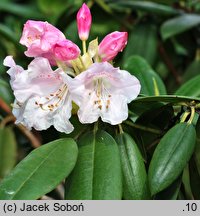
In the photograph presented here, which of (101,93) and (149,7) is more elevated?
(149,7)

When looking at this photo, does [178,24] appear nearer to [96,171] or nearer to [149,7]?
[149,7]

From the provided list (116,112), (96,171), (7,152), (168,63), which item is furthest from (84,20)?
(168,63)

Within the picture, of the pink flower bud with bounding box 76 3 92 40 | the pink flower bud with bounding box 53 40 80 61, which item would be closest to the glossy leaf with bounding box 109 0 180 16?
the pink flower bud with bounding box 76 3 92 40

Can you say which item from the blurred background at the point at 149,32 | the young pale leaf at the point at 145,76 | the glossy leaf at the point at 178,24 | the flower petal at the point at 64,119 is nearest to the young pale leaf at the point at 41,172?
the flower petal at the point at 64,119

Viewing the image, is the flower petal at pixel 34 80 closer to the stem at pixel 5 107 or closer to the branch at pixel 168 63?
the stem at pixel 5 107

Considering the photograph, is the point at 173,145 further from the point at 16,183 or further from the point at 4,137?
the point at 4,137
